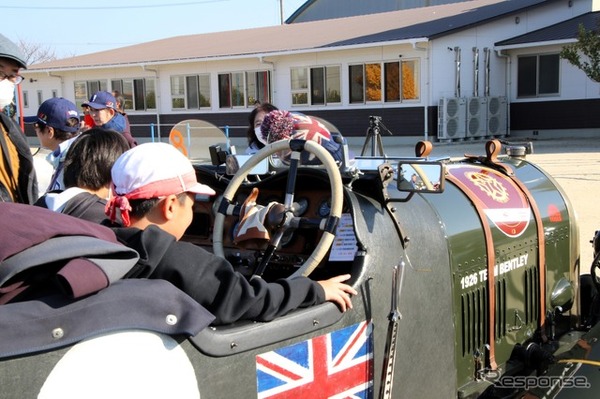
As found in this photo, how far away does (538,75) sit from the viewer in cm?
2369

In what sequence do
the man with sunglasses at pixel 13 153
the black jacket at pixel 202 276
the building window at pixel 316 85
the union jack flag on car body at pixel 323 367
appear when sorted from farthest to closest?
the building window at pixel 316 85
the man with sunglasses at pixel 13 153
the union jack flag on car body at pixel 323 367
the black jacket at pixel 202 276

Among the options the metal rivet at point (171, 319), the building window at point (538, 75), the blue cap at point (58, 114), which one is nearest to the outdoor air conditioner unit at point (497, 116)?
the building window at point (538, 75)

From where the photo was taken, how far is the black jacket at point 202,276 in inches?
80.1

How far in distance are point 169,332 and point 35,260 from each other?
1.29ft

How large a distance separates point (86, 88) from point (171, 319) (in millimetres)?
30384

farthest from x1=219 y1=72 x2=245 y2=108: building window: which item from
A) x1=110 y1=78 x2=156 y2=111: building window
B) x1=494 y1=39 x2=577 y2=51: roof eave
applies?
x1=494 y1=39 x2=577 y2=51: roof eave

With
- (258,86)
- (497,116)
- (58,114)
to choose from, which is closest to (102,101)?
(58,114)

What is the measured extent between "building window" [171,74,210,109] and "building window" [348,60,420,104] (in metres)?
6.36

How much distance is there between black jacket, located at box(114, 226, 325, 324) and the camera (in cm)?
204

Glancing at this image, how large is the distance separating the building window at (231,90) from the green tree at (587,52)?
1159 centimetres

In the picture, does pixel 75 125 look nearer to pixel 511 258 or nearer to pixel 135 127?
pixel 511 258

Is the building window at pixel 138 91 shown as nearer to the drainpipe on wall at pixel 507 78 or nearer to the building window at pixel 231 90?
the building window at pixel 231 90

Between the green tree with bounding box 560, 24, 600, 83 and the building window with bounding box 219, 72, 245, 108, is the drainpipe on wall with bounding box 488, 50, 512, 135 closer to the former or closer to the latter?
the green tree with bounding box 560, 24, 600, 83

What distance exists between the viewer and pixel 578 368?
2795mm
